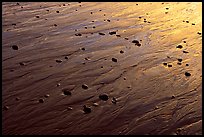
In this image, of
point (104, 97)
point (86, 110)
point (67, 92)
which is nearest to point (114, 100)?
point (104, 97)

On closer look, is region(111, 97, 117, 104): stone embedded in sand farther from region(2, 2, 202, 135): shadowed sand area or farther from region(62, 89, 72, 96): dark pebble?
region(62, 89, 72, 96): dark pebble

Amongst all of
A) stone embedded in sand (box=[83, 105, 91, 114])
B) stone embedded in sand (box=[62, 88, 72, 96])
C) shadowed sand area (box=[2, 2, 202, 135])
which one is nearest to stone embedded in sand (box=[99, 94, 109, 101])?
shadowed sand area (box=[2, 2, 202, 135])

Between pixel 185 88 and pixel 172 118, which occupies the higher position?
pixel 185 88

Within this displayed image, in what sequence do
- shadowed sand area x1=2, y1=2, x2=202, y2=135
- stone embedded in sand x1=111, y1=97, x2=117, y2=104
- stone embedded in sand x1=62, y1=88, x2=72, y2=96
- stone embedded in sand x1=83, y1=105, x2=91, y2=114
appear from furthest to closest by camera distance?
stone embedded in sand x1=62, y1=88, x2=72, y2=96 → stone embedded in sand x1=111, y1=97, x2=117, y2=104 → stone embedded in sand x1=83, y1=105, x2=91, y2=114 → shadowed sand area x1=2, y1=2, x2=202, y2=135

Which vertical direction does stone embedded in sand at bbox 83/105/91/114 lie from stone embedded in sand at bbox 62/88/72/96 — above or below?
below

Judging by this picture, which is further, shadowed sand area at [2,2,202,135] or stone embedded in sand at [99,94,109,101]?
stone embedded in sand at [99,94,109,101]

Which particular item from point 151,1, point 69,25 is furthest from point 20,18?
point 151,1

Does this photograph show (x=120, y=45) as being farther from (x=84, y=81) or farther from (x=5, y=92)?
(x=5, y=92)

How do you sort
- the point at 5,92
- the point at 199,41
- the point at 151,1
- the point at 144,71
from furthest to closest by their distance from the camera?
1. the point at 151,1
2. the point at 199,41
3. the point at 144,71
4. the point at 5,92

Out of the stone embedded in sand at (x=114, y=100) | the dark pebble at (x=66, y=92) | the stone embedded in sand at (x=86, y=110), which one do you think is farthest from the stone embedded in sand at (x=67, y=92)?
the stone embedded in sand at (x=114, y=100)
